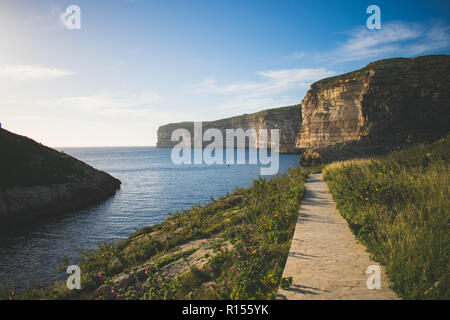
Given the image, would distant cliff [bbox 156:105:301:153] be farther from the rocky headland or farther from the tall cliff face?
the tall cliff face

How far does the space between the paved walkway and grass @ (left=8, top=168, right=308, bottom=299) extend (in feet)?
1.16

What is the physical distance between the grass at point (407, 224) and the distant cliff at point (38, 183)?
965 inches

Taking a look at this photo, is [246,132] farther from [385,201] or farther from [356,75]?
[385,201]

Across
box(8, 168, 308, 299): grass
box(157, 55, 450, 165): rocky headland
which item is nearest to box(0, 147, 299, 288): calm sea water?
box(8, 168, 308, 299): grass

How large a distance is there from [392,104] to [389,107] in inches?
33.5

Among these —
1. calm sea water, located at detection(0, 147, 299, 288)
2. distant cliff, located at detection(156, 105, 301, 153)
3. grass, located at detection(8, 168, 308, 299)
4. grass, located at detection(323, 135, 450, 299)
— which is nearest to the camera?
grass, located at detection(323, 135, 450, 299)

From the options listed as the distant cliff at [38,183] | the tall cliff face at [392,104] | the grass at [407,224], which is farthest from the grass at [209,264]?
the tall cliff face at [392,104]

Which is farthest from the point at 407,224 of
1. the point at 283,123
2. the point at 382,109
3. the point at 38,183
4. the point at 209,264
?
the point at 283,123

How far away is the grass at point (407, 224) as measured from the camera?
3931 mm

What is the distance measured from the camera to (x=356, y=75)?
63.3 m

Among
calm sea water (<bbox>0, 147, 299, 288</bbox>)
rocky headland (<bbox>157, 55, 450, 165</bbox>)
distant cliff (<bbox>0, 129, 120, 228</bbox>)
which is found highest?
rocky headland (<bbox>157, 55, 450, 165</bbox>)

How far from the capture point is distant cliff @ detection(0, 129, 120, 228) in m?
19.9

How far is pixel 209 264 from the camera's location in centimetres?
607
